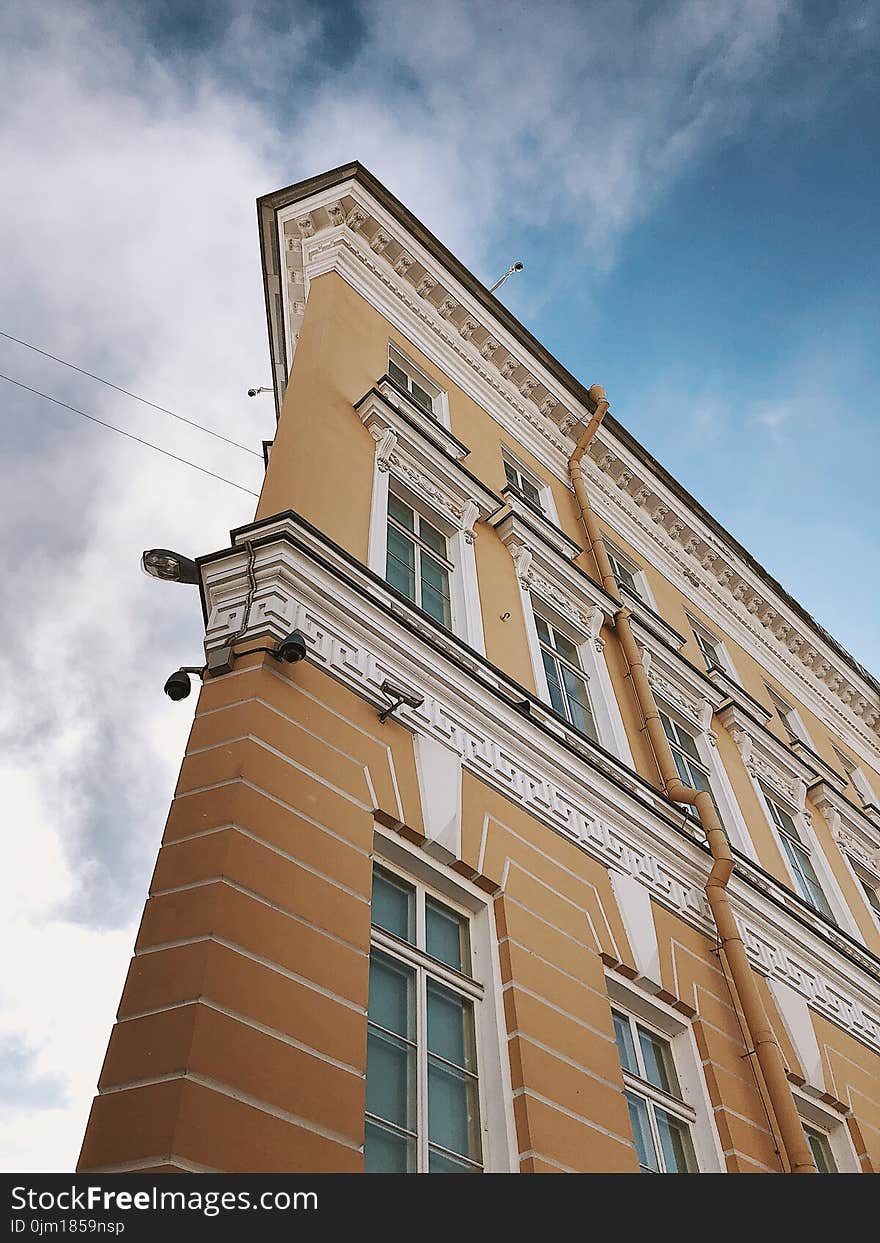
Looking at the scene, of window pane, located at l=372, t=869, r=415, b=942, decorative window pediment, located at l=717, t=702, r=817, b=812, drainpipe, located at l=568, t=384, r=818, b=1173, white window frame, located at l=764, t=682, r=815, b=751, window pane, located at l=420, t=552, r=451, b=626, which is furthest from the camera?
white window frame, located at l=764, t=682, r=815, b=751

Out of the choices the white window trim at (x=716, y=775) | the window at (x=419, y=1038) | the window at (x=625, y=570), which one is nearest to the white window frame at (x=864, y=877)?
the white window trim at (x=716, y=775)

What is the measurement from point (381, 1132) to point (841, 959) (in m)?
7.01

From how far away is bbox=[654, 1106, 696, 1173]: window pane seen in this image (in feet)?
22.0

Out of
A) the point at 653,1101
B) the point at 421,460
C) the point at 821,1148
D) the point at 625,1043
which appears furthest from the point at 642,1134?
the point at 421,460

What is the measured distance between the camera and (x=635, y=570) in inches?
601

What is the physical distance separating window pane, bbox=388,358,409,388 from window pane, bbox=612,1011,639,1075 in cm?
777

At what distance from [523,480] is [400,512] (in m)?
3.94

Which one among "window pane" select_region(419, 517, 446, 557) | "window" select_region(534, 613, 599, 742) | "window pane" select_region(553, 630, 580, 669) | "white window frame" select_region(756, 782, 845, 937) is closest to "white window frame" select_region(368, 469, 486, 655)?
"window pane" select_region(419, 517, 446, 557)

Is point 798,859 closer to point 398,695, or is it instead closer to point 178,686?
point 398,695

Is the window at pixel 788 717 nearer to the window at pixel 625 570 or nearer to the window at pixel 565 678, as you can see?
the window at pixel 625 570

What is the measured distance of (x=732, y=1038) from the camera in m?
7.80

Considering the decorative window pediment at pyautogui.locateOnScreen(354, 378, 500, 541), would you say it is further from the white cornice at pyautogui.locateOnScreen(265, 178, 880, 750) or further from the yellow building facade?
the white cornice at pyautogui.locateOnScreen(265, 178, 880, 750)
